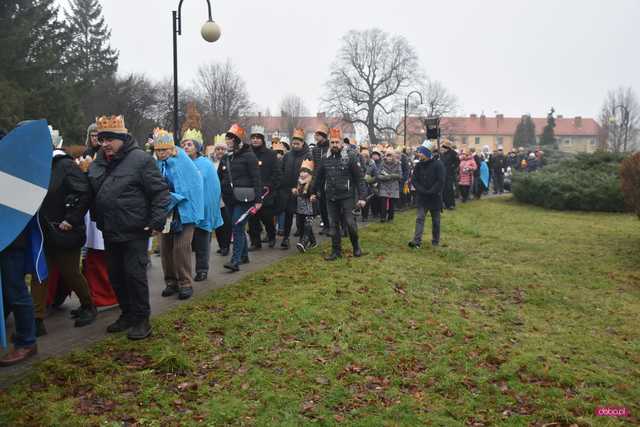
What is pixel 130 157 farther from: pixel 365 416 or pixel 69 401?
pixel 365 416

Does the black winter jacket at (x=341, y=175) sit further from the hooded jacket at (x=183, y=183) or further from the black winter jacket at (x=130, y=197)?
the black winter jacket at (x=130, y=197)

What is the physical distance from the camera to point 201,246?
7.84 m

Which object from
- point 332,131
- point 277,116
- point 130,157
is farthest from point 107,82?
point 277,116

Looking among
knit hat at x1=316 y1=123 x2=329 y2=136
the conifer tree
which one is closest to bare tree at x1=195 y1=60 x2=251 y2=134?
the conifer tree

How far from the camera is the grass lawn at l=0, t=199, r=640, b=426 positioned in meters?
4.41

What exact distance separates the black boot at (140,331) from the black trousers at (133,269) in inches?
2.1

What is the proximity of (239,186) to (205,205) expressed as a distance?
3.34 feet

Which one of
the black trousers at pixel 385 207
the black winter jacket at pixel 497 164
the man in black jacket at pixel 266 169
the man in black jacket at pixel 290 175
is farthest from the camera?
the black winter jacket at pixel 497 164

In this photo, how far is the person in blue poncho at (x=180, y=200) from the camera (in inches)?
266

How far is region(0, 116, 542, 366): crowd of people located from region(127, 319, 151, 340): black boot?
0.01 metres

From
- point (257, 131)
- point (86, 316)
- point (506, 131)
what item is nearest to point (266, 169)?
point (257, 131)

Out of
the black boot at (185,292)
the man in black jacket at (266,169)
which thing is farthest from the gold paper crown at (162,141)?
the man in black jacket at (266,169)

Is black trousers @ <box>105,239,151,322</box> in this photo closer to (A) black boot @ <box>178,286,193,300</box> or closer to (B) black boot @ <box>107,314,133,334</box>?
(B) black boot @ <box>107,314,133,334</box>

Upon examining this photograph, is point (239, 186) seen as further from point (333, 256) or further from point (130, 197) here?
point (130, 197)
